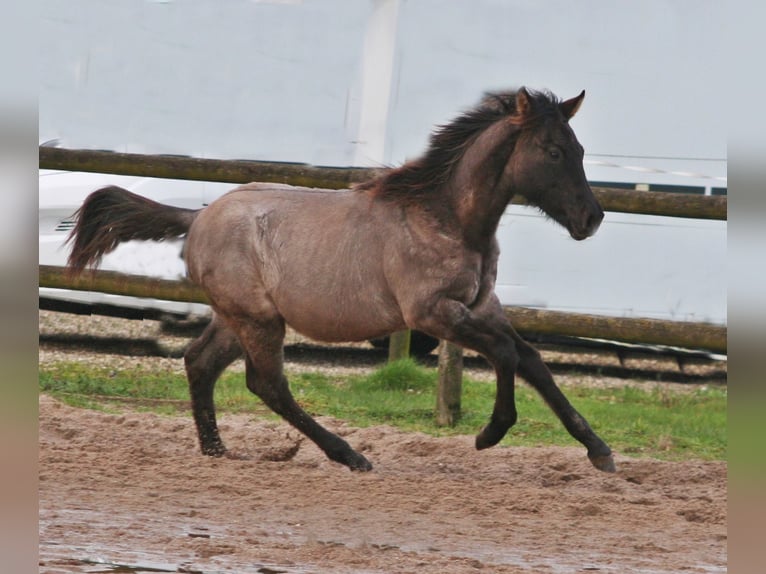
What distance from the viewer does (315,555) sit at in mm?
3791

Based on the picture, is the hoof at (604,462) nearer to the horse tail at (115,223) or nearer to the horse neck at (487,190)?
the horse neck at (487,190)

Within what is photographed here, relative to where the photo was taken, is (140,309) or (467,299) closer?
(467,299)

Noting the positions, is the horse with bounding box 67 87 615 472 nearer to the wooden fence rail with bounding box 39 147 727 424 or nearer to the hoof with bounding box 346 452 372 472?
the hoof with bounding box 346 452 372 472

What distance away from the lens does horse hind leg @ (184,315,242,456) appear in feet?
19.2

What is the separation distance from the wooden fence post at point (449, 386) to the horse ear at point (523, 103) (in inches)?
84.1

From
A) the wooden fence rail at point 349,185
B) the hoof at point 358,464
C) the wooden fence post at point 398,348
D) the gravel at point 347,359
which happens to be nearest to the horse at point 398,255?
the hoof at point 358,464

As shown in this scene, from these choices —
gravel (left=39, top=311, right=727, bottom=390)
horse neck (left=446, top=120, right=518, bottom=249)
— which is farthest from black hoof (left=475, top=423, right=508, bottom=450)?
gravel (left=39, top=311, right=727, bottom=390)

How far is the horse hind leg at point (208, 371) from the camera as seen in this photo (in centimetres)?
586

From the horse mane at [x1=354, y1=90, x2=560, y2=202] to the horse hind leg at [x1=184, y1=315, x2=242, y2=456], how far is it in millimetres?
1184

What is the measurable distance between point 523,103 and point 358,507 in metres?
2.06

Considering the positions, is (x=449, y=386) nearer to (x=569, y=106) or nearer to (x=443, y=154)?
(x=443, y=154)

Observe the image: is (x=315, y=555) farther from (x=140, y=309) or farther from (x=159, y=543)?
(x=140, y=309)

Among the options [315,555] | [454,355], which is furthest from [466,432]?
[315,555]

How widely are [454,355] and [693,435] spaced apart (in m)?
1.59
